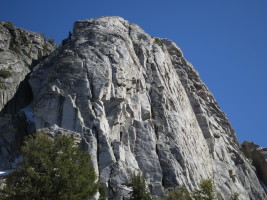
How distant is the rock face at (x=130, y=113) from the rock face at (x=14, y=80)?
12.6ft

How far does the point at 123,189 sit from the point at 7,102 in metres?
23.1

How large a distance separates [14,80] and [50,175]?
33022mm

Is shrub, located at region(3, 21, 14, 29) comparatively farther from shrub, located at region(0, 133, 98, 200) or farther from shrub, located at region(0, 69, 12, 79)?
shrub, located at region(0, 133, 98, 200)

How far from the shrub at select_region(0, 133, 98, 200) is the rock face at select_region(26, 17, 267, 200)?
10677 millimetres

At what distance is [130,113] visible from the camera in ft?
158

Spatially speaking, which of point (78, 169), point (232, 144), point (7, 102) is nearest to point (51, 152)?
point (78, 169)

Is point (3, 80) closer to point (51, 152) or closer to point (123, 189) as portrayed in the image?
point (123, 189)

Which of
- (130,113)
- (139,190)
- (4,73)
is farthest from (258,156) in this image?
(139,190)

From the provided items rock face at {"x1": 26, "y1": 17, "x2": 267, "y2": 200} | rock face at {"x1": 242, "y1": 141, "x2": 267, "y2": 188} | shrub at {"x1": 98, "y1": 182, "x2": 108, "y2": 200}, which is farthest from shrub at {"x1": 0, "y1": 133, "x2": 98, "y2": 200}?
rock face at {"x1": 242, "y1": 141, "x2": 267, "y2": 188}

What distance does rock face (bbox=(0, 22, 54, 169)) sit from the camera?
4762 cm

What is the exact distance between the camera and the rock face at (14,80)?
1875 inches

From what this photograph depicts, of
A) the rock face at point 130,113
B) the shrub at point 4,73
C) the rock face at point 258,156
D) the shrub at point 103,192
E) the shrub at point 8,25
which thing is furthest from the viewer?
the rock face at point 258,156

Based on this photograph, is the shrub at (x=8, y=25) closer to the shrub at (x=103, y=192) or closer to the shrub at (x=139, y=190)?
the shrub at (x=103, y=192)

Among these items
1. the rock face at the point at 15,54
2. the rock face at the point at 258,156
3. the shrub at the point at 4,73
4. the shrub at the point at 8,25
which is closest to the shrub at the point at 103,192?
the rock face at the point at 15,54
